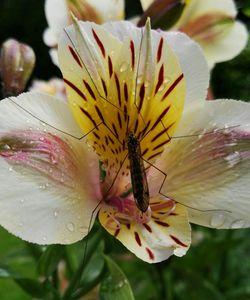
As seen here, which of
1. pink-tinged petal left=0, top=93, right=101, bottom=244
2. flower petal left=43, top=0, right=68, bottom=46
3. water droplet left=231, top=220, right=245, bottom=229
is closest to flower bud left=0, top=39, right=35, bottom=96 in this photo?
flower petal left=43, top=0, right=68, bottom=46

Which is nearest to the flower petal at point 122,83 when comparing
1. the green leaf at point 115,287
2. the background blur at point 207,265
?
the green leaf at point 115,287

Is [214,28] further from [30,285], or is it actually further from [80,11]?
[30,285]

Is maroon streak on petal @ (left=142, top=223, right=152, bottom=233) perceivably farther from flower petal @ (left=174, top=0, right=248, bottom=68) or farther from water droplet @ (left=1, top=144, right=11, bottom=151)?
flower petal @ (left=174, top=0, right=248, bottom=68)

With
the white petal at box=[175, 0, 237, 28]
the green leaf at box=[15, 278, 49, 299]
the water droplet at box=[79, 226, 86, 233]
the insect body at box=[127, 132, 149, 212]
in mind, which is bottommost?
the green leaf at box=[15, 278, 49, 299]

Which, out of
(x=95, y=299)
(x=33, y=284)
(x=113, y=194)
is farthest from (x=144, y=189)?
(x=95, y=299)

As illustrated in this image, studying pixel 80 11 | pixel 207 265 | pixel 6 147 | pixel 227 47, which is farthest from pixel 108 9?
pixel 207 265
